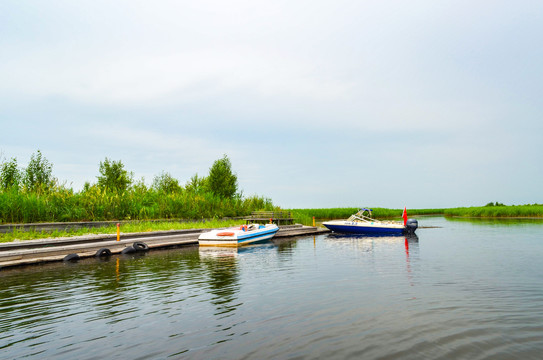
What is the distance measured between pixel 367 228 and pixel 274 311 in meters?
30.3

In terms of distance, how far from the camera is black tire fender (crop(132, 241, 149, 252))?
71.4ft

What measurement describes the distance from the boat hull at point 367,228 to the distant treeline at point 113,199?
1009cm

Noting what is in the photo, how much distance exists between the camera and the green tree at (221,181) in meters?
44.7

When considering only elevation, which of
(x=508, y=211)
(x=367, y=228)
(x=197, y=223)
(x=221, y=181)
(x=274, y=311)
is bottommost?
(x=274, y=311)

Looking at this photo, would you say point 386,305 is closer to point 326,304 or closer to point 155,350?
point 326,304

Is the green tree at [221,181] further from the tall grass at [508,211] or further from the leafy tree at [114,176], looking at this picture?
the tall grass at [508,211]

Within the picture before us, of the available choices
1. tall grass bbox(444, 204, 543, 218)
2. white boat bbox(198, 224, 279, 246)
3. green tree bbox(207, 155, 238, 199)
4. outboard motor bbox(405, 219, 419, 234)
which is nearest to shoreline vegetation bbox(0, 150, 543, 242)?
green tree bbox(207, 155, 238, 199)

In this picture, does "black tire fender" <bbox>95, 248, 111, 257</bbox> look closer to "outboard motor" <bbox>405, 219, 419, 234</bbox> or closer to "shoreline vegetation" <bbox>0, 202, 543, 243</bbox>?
"shoreline vegetation" <bbox>0, 202, 543, 243</bbox>

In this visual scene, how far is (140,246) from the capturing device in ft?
73.1

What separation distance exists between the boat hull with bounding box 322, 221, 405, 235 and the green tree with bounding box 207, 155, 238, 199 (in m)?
13.9

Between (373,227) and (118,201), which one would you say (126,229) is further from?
(373,227)

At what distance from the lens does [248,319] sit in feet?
27.6

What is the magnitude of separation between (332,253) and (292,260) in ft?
13.3

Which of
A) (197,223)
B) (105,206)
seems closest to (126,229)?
(105,206)
